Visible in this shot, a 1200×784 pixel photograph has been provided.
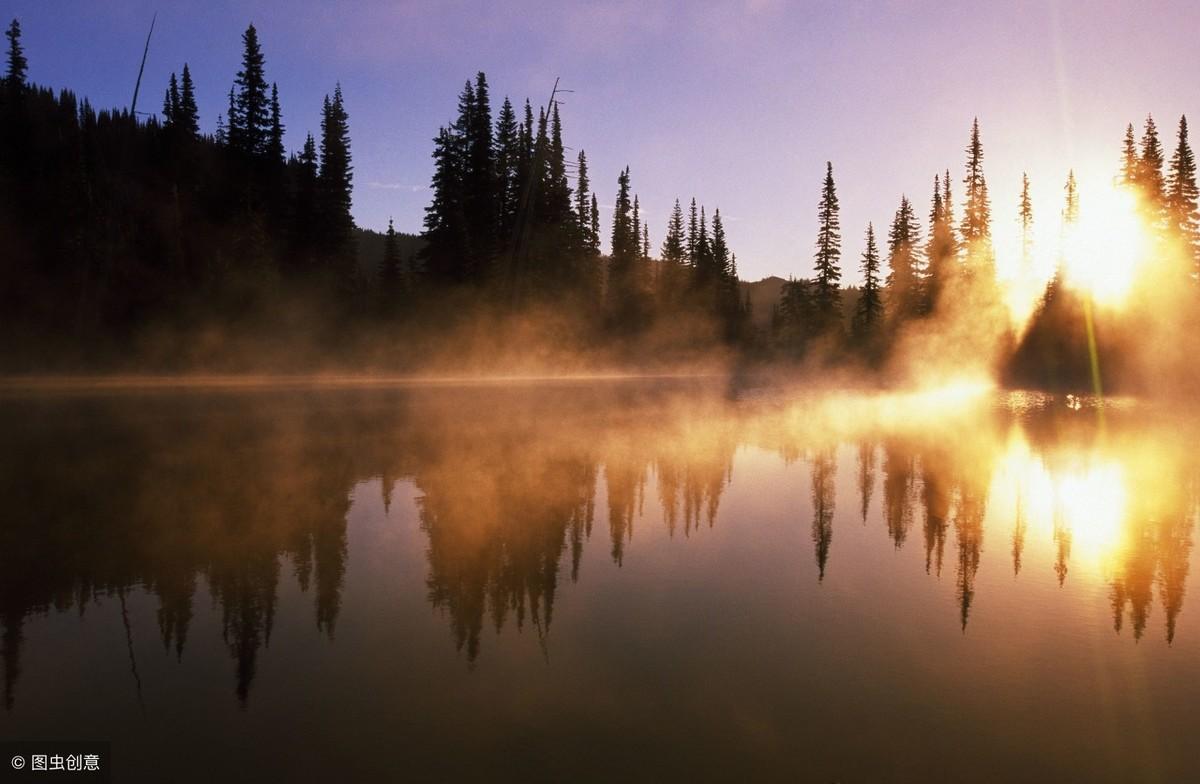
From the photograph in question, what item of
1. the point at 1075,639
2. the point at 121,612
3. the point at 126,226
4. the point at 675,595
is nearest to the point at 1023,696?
the point at 1075,639

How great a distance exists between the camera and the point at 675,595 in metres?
7.28

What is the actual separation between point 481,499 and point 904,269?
244 ft

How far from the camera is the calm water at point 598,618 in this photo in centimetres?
450

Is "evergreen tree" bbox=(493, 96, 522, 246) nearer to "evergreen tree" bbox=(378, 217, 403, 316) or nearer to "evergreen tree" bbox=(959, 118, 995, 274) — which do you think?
"evergreen tree" bbox=(378, 217, 403, 316)

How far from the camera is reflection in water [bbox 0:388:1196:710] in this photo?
7.22m

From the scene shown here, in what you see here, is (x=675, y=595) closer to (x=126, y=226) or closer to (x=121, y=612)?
(x=121, y=612)

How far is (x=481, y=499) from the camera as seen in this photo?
11266mm

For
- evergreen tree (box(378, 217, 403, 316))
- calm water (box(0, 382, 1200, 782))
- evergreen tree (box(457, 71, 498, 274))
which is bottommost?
calm water (box(0, 382, 1200, 782))

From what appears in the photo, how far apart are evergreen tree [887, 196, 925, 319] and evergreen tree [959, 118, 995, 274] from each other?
18.2 ft

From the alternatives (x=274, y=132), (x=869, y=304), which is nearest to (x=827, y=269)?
(x=869, y=304)

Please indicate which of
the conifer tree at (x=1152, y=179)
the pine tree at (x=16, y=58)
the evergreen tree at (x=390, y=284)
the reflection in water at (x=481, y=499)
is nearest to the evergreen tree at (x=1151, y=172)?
the conifer tree at (x=1152, y=179)

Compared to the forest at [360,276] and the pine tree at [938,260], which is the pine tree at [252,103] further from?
the pine tree at [938,260]

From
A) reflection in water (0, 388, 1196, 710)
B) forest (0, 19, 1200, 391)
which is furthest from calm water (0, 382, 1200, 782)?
forest (0, 19, 1200, 391)

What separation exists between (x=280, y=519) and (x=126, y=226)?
48574 millimetres
